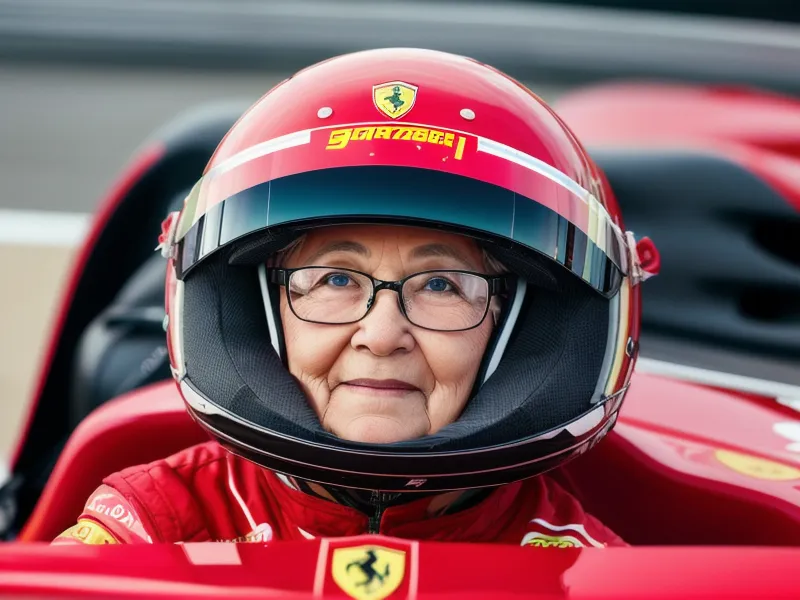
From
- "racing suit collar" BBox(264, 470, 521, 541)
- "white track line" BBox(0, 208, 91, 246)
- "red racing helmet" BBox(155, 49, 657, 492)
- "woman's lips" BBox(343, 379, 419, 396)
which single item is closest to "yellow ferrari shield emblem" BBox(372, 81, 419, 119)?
"red racing helmet" BBox(155, 49, 657, 492)

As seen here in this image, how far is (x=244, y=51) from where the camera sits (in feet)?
21.9

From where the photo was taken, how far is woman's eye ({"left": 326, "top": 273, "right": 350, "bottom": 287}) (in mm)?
1372

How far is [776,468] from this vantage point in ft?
5.57

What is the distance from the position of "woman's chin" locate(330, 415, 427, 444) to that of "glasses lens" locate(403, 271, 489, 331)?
122 mm

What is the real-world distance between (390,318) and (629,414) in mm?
676

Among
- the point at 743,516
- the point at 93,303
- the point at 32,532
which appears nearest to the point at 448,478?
the point at 743,516

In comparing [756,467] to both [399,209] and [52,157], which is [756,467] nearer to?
[399,209]

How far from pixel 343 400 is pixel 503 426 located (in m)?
0.19

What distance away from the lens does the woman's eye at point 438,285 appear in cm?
137

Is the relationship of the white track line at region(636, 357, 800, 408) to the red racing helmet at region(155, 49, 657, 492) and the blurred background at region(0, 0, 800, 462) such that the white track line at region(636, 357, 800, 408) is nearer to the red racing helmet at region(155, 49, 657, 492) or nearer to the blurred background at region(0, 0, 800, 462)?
the red racing helmet at region(155, 49, 657, 492)

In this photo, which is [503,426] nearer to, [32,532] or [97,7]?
[32,532]

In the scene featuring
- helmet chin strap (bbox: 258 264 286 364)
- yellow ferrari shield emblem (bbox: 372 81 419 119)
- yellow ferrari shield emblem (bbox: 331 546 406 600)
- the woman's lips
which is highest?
yellow ferrari shield emblem (bbox: 372 81 419 119)

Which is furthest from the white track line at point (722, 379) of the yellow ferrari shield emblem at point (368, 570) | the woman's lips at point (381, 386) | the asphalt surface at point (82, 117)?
the asphalt surface at point (82, 117)

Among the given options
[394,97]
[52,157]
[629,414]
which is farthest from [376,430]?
[52,157]
